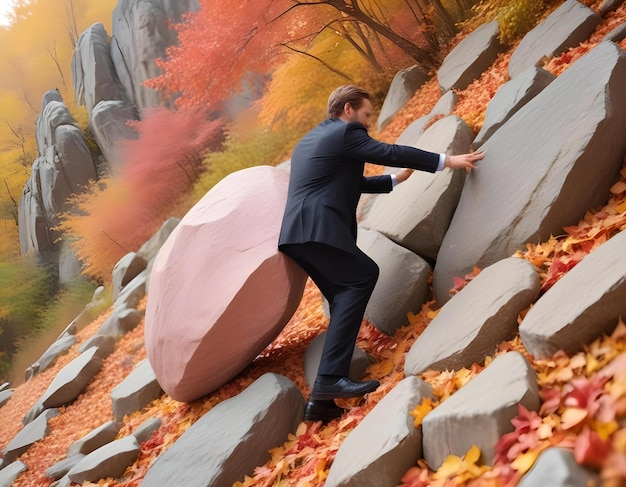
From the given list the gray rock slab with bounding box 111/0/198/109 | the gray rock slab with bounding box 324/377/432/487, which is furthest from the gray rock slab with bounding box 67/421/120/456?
the gray rock slab with bounding box 111/0/198/109

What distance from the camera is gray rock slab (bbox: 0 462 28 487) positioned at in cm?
483

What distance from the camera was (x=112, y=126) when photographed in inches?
462

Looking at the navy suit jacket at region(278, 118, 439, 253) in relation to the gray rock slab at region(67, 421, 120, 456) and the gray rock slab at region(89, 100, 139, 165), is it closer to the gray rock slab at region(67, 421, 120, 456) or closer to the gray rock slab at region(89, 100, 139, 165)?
the gray rock slab at region(67, 421, 120, 456)

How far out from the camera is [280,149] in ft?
29.8

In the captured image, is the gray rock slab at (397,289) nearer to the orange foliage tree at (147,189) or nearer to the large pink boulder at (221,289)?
the large pink boulder at (221,289)

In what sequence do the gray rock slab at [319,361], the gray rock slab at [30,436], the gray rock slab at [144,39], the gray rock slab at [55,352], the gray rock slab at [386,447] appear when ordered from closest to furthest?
Result: 1. the gray rock slab at [386,447]
2. the gray rock slab at [319,361]
3. the gray rock slab at [30,436]
4. the gray rock slab at [55,352]
5. the gray rock slab at [144,39]

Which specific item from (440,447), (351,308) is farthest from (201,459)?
(440,447)

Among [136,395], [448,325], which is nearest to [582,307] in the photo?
[448,325]

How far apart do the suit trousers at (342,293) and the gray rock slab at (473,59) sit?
309 centimetres

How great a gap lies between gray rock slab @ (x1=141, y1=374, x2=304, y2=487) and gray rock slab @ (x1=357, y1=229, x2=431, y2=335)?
69 centimetres

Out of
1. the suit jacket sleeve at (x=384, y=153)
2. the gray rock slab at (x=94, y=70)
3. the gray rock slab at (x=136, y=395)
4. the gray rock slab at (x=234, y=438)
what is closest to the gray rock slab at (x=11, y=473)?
the gray rock slab at (x=136, y=395)

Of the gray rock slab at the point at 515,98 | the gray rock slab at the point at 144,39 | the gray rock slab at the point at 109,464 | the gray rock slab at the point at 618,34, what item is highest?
the gray rock slab at the point at 144,39

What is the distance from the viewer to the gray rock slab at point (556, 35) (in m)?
3.82

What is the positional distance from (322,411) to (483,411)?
116cm
